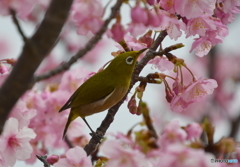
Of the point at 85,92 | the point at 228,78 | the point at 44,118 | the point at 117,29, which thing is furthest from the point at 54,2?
the point at 228,78

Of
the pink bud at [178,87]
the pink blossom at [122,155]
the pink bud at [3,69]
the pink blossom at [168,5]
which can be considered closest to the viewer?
the pink blossom at [122,155]

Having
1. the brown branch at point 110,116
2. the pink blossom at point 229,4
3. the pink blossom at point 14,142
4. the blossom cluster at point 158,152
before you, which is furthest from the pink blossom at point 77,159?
the pink blossom at point 229,4

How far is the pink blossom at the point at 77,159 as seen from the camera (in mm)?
2420

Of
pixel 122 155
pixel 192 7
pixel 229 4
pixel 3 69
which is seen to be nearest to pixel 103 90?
pixel 3 69

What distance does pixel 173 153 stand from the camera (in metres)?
1.60

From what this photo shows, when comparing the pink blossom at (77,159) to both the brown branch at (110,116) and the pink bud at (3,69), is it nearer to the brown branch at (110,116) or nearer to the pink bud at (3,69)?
the brown branch at (110,116)

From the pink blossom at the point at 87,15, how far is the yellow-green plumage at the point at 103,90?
380 mm

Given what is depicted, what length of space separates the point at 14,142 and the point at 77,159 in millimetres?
497

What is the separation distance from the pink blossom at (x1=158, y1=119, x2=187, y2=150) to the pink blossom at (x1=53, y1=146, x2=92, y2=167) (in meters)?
0.48

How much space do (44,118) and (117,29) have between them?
1.78 m

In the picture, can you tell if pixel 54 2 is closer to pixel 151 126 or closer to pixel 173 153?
pixel 173 153

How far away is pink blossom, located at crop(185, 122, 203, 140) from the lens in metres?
2.36

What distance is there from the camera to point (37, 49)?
5.11 ft

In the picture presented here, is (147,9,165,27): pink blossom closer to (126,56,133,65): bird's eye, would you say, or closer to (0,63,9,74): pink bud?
(126,56,133,65): bird's eye
